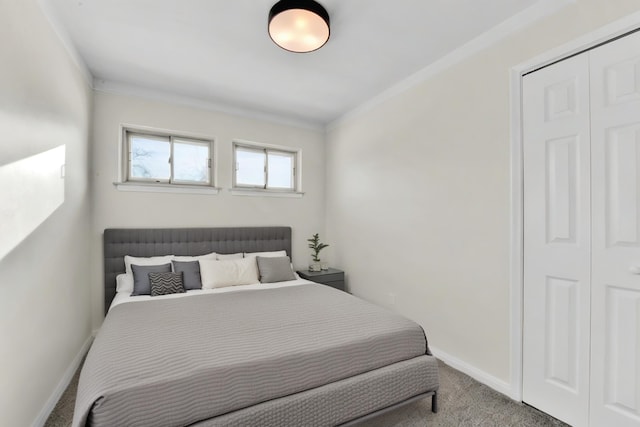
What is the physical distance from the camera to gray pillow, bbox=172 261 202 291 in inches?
116

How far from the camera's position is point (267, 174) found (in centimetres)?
412

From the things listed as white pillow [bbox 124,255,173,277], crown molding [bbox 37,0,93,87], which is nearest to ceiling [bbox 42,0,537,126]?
crown molding [bbox 37,0,93,87]

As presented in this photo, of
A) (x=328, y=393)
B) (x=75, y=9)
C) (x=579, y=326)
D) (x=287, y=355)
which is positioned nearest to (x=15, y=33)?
(x=75, y=9)

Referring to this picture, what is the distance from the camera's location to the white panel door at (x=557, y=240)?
1.77 meters

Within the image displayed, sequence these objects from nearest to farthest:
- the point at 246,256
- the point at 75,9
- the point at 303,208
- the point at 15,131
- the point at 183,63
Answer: the point at 15,131
the point at 75,9
the point at 183,63
the point at 246,256
the point at 303,208

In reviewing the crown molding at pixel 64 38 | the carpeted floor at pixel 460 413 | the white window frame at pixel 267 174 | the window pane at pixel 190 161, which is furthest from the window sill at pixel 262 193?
→ the carpeted floor at pixel 460 413

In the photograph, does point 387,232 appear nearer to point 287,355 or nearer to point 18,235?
point 287,355

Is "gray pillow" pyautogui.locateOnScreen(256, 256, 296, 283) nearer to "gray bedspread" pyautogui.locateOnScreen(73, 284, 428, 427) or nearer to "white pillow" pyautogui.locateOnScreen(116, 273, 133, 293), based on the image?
"gray bedspread" pyautogui.locateOnScreen(73, 284, 428, 427)

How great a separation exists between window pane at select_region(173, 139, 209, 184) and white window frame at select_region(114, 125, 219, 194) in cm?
3

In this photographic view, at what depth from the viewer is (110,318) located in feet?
6.94

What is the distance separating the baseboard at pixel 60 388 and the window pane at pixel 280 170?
2674 millimetres

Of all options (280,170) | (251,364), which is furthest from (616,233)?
(280,170)

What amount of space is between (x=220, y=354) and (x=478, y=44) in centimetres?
290

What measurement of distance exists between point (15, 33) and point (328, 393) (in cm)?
259
